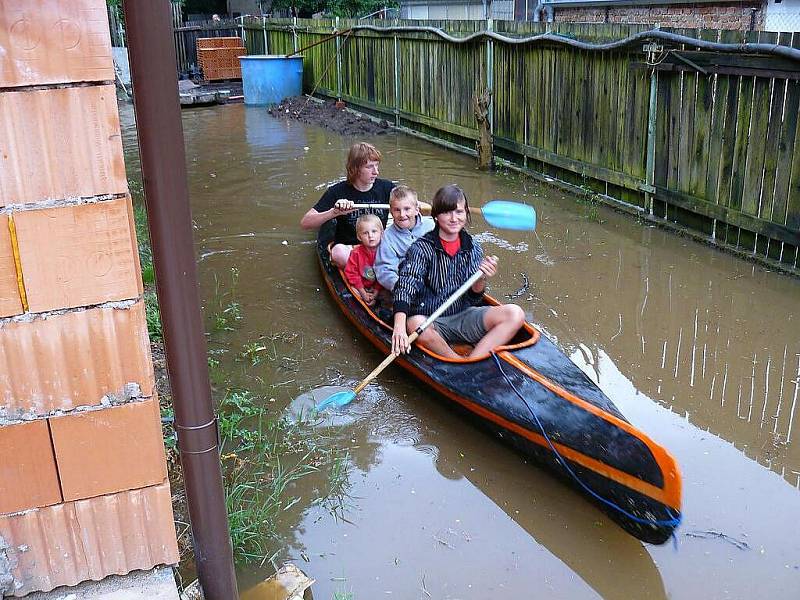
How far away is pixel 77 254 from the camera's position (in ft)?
7.22

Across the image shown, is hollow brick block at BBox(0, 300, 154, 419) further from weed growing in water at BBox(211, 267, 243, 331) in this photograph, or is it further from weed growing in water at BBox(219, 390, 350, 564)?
weed growing in water at BBox(211, 267, 243, 331)

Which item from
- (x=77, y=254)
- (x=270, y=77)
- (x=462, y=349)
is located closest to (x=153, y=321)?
(x=462, y=349)

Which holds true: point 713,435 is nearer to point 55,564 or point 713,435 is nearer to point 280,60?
point 55,564

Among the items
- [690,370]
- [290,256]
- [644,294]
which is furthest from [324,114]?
[690,370]

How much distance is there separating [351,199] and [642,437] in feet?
12.0

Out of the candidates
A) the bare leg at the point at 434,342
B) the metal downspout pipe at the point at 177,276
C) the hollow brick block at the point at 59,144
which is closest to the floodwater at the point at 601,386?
the bare leg at the point at 434,342

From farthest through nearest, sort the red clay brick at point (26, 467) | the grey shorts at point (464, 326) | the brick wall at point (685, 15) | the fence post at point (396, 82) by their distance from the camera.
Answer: the fence post at point (396, 82)
the brick wall at point (685, 15)
the grey shorts at point (464, 326)
the red clay brick at point (26, 467)

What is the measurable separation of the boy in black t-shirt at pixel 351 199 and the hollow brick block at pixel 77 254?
3986 millimetres

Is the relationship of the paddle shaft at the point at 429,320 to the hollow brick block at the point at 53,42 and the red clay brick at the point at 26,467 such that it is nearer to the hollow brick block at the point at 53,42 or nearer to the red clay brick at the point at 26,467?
the red clay brick at the point at 26,467

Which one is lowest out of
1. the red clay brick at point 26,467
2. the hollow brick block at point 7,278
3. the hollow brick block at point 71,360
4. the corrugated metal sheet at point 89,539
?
the corrugated metal sheet at point 89,539

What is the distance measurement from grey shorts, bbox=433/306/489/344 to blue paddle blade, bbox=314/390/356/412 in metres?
0.68

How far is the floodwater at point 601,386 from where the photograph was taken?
3539 millimetres

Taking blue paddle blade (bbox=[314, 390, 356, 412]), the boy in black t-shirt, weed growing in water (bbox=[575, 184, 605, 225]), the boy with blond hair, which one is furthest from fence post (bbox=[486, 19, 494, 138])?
blue paddle blade (bbox=[314, 390, 356, 412])

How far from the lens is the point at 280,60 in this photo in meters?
17.5
